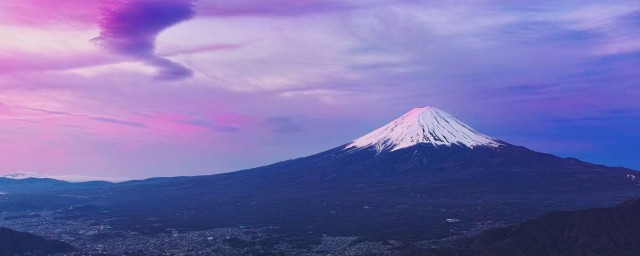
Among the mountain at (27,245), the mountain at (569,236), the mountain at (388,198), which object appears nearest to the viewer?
the mountain at (569,236)

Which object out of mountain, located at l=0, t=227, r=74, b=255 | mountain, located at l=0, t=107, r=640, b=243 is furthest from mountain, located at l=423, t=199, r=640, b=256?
mountain, located at l=0, t=227, r=74, b=255

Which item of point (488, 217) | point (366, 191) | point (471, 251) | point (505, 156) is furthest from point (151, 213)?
point (505, 156)

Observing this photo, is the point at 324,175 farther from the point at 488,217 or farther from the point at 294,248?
the point at 294,248

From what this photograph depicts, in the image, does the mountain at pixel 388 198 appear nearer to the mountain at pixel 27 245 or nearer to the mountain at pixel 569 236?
the mountain at pixel 569 236

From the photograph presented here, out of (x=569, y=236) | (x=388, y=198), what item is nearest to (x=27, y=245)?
(x=569, y=236)

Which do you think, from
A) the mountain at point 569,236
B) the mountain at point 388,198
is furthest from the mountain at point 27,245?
the mountain at point 569,236

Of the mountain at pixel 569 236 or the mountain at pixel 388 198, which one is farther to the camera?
the mountain at pixel 388 198

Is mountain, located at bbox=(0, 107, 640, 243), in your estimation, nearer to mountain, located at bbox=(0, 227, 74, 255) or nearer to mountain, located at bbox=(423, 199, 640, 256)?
mountain, located at bbox=(423, 199, 640, 256)

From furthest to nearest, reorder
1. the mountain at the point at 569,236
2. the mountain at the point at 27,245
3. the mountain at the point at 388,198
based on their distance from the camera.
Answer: the mountain at the point at 388,198 → the mountain at the point at 27,245 → the mountain at the point at 569,236
